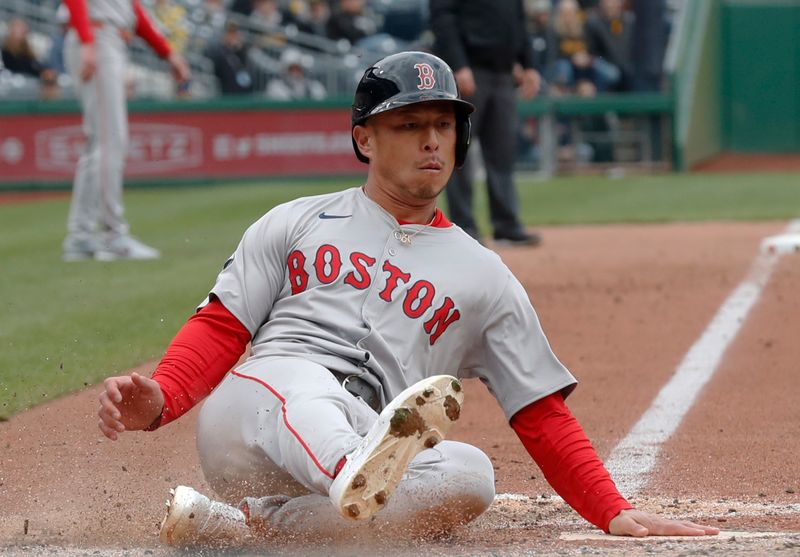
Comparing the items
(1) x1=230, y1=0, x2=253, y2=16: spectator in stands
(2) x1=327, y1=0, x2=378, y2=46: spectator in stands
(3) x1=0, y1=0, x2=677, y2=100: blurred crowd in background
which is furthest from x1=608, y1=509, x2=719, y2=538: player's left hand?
(1) x1=230, y1=0, x2=253, y2=16: spectator in stands

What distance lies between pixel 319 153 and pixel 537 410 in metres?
14.4

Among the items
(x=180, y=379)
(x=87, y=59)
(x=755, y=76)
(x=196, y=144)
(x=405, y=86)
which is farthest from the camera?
(x=755, y=76)

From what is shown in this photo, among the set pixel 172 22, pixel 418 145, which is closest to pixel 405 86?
pixel 418 145

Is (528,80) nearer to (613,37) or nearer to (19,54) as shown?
(613,37)

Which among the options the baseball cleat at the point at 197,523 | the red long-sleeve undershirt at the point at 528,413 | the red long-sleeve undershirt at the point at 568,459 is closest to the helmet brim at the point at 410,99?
the red long-sleeve undershirt at the point at 528,413

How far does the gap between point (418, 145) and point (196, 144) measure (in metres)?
14.7

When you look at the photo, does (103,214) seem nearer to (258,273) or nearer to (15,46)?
(258,273)

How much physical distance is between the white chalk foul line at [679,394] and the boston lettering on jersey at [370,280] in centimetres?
82

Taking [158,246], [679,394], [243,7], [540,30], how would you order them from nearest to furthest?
[679,394]
[158,246]
[540,30]
[243,7]

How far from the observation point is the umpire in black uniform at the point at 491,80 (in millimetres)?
9234

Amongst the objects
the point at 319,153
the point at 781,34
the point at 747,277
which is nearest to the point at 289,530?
the point at 747,277

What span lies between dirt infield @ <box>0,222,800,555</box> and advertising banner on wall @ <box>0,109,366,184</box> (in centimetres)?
1009

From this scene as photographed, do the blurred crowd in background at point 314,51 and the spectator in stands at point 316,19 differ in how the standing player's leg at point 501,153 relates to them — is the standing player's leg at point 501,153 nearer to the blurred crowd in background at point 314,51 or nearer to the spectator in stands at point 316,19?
the blurred crowd in background at point 314,51

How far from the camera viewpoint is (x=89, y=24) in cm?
889
